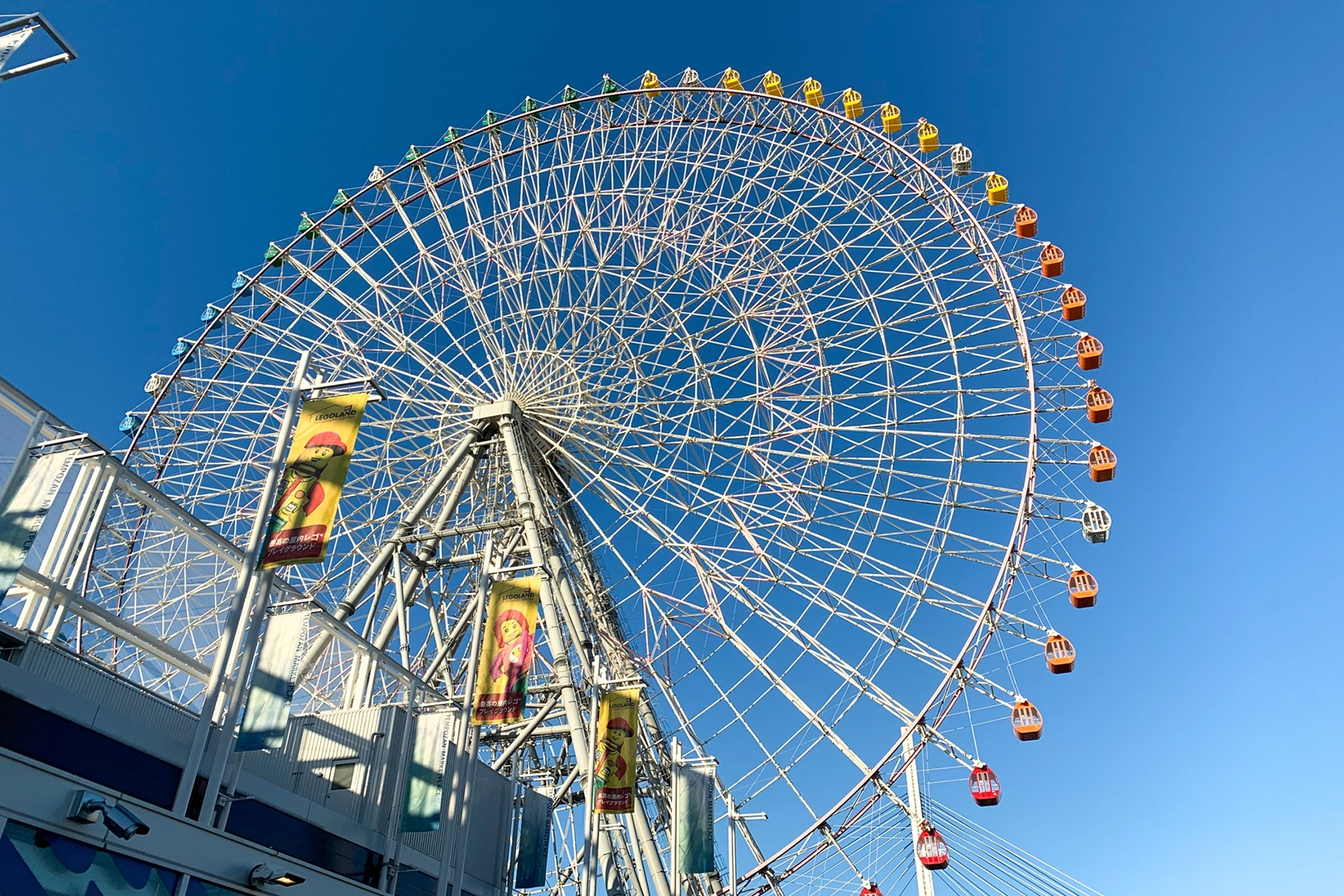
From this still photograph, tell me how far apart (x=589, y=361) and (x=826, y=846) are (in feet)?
47.5

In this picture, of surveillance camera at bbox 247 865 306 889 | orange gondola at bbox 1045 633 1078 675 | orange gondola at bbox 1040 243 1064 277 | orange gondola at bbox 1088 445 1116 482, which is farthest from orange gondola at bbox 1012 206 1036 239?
surveillance camera at bbox 247 865 306 889

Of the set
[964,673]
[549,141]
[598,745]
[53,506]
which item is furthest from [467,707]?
[549,141]

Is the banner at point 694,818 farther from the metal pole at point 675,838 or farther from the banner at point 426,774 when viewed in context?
the banner at point 426,774

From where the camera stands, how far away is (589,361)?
101ft

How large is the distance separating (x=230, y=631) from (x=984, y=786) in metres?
18.8

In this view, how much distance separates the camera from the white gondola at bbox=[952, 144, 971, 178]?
3123 centimetres

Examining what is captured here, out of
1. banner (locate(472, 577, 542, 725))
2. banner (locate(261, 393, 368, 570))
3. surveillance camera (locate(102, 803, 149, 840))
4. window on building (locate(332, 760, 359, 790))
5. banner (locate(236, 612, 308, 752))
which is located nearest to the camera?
surveillance camera (locate(102, 803, 149, 840))

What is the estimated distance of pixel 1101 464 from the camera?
28.4m

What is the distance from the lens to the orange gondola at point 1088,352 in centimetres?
2945

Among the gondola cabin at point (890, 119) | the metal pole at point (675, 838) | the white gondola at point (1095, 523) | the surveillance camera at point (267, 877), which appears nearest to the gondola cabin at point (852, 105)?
the gondola cabin at point (890, 119)

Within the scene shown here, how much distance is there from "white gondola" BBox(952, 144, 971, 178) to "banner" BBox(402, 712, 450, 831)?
2169 centimetres

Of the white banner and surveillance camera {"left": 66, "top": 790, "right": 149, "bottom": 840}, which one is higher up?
the white banner

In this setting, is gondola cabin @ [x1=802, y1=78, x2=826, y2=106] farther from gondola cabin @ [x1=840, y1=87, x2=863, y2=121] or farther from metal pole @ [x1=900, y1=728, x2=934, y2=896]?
metal pole @ [x1=900, y1=728, x2=934, y2=896]

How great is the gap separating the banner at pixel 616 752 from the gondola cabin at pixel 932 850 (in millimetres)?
7530
